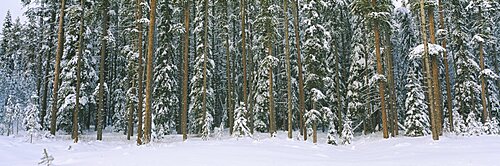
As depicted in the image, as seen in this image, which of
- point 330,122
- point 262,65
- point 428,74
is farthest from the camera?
point 330,122

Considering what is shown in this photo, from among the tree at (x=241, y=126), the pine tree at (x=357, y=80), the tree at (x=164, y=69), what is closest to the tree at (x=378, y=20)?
the tree at (x=241, y=126)

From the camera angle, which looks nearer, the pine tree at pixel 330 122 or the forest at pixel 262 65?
the forest at pixel 262 65

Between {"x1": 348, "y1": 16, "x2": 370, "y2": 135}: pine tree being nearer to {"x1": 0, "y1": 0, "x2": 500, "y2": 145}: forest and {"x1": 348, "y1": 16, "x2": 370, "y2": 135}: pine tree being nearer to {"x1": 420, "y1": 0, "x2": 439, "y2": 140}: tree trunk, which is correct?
{"x1": 0, "y1": 0, "x2": 500, "y2": 145}: forest

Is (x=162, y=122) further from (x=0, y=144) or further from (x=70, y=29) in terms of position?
(x=0, y=144)

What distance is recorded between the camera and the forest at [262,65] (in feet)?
68.9

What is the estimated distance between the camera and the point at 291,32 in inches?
1330

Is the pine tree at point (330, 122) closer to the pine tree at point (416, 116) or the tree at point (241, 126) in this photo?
the tree at point (241, 126)

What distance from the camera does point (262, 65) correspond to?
22828 millimetres

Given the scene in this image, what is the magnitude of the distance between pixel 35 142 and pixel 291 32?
22.5 m

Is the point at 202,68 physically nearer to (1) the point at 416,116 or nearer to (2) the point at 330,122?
(2) the point at 330,122

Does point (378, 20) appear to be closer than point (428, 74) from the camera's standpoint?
No

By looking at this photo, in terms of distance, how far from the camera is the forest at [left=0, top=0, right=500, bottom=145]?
2100 centimetres

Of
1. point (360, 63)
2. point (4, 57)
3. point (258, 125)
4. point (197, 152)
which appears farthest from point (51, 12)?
point (4, 57)

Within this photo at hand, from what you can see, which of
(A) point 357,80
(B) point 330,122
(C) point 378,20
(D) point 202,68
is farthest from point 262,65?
(A) point 357,80
